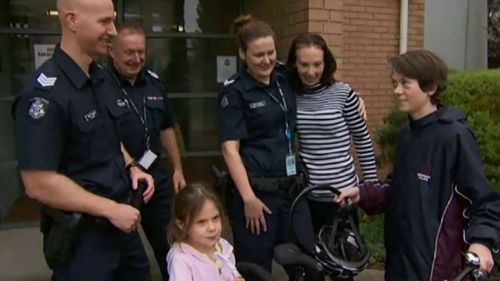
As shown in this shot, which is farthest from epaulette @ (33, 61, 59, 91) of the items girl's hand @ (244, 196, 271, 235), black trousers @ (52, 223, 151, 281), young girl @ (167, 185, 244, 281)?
girl's hand @ (244, 196, 271, 235)

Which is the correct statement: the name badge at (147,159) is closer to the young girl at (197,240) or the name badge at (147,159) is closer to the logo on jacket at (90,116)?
the young girl at (197,240)

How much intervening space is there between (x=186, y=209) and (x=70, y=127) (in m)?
0.62

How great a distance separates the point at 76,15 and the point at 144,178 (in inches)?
29.3

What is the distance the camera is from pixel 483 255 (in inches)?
79.0

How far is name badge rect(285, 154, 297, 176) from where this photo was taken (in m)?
2.97

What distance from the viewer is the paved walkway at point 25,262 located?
411 centimetres

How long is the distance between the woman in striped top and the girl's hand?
1.06 ft

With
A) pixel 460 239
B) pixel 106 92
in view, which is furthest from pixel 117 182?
pixel 460 239

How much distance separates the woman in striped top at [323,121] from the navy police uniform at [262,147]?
12cm

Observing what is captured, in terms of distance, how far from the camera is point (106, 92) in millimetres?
2369

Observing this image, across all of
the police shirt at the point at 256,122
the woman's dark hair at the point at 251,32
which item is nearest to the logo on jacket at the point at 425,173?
the police shirt at the point at 256,122

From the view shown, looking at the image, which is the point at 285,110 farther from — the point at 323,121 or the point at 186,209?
the point at 186,209

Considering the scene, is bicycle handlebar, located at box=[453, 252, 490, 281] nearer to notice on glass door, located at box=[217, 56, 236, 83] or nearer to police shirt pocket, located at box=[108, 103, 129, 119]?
police shirt pocket, located at box=[108, 103, 129, 119]

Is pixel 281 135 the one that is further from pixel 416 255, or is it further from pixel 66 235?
pixel 66 235
